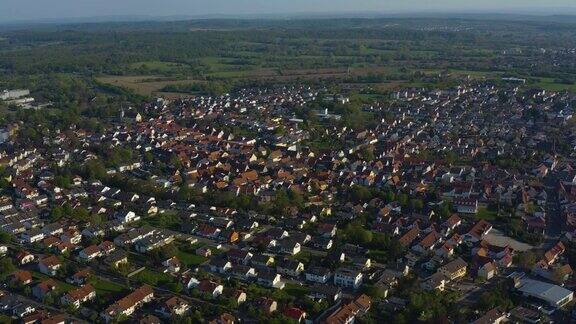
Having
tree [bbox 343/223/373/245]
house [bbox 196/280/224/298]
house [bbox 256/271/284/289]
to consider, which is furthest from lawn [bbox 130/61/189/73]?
house [bbox 196/280/224/298]

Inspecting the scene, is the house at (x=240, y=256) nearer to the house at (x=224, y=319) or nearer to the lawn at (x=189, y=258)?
the lawn at (x=189, y=258)

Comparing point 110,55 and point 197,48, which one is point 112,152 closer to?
point 110,55

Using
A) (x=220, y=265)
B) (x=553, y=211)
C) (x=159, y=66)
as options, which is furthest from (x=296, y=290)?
(x=159, y=66)

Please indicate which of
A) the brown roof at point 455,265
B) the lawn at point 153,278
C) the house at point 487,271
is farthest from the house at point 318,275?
the house at point 487,271

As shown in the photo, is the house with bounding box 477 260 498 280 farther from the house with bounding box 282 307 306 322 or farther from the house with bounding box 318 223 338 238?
the house with bounding box 282 307 306 322

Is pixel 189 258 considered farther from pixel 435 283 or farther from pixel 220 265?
pixel 435 283
